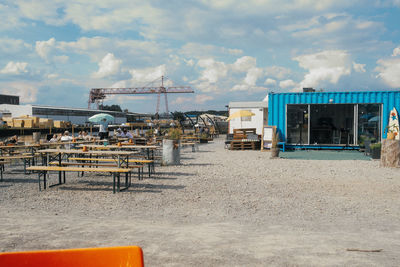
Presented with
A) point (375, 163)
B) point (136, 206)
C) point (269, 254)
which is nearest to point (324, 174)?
point (375, 163)

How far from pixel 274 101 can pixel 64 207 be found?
12.1 m

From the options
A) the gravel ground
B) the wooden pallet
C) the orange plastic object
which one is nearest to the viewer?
the orange plastic object

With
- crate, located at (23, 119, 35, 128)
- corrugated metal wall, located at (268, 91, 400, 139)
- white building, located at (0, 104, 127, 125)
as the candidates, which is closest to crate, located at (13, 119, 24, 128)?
crate, located at (23, 119, 35, 128)

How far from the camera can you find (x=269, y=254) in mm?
3271

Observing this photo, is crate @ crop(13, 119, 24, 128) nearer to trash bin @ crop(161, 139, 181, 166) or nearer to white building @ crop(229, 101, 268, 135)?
white building @ crop(229, 101, 268, 135)

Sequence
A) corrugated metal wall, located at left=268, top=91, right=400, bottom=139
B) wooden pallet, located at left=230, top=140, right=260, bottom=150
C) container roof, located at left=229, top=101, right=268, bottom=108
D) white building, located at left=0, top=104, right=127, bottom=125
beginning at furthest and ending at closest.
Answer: white building, located at left=0, top=104, right=127, bottom=125 → container roof, located at left=229, top=101, right=268, bottom=108 → wooden pallet, located at left=230, top=140, right=260, bottom=150 → corrugated metal wall, located at left=268, top=91, right=400, bottom=139

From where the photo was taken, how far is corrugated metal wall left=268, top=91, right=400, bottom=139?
1498 cm

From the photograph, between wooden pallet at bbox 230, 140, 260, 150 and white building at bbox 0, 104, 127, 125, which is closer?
wooden pallet at bbox 230, 140, 260, 150

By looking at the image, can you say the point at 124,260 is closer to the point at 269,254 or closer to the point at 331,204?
the point at 269,254

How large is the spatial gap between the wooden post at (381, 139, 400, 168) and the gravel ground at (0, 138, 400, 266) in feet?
3.66

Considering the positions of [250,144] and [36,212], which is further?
[250,144]

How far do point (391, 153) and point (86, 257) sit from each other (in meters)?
10.2

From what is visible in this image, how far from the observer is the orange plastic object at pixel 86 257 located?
165 cm

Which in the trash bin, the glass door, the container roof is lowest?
the trash bin
